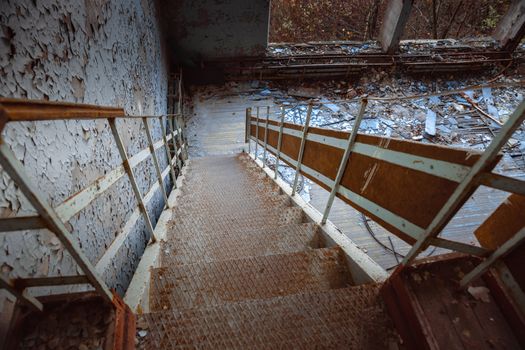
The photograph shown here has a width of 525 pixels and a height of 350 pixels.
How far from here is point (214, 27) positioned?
24.7 ft

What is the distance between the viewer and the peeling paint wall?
3.62ft

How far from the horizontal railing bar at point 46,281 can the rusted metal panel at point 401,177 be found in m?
1.39

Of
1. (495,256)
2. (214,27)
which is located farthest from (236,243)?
(214,27)

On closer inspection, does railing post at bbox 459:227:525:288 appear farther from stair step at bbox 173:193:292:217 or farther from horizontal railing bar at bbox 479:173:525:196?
stair step at bbox 173:193:292:217

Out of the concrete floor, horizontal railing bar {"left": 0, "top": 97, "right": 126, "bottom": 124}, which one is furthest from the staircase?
the concrete floor

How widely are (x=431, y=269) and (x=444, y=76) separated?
31.3 feet

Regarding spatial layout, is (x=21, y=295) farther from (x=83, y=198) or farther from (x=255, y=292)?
(x=255, y=292)

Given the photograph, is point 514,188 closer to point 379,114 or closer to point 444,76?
point 379,114

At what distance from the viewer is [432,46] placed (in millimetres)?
8281

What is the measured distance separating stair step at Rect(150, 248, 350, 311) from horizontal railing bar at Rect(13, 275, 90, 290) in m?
0.61

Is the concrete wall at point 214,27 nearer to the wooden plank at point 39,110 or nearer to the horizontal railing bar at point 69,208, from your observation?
the horizontal railing bar at point 69,208

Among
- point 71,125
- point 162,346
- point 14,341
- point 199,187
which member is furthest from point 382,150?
point 199,187

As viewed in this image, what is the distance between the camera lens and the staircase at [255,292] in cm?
109

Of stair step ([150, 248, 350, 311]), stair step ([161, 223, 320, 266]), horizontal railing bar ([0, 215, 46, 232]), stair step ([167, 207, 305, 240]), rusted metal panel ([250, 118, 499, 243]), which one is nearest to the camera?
horizontal railing bar ([0, 215, 46, 232])
